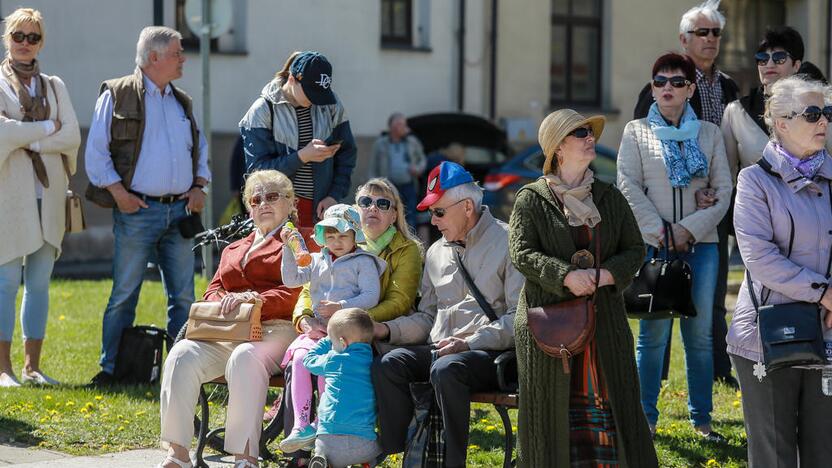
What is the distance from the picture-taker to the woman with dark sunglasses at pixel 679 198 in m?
6.86

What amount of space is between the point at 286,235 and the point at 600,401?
172cm

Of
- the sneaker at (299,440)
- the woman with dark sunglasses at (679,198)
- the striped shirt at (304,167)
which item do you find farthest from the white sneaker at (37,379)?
the woman with dark sunglasses at (679,198)

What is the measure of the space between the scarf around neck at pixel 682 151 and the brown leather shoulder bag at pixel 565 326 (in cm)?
155

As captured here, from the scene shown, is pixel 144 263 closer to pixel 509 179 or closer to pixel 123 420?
pixel 123 420

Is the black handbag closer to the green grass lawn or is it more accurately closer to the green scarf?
the green grass lawn

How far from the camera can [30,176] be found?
8.19 m

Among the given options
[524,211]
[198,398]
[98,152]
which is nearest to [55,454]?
[198,398]

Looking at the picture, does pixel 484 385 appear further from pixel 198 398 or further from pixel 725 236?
pixel 725 236

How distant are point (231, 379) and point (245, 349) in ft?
0.51

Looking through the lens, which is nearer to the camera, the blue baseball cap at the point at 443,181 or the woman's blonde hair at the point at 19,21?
the blue baseball cap at the point at 443,181

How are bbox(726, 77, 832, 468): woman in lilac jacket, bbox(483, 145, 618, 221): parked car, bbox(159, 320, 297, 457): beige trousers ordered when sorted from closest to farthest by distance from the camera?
1. bbox(726, 77, 832, 468): woman in lilac jacket
2. bbox(159, 320, 297, 457): beige trousers
3. bbox(483, 145, 618, 221): parked car

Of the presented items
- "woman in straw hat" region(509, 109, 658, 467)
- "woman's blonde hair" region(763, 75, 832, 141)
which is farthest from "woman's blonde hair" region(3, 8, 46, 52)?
"woman's blonde hair" region(763, 75, 832, 141)

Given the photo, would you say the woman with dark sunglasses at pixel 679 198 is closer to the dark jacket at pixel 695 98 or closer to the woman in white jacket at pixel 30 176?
the dark jacket at pixel 695 98

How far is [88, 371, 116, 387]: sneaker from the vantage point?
27.3 feet
